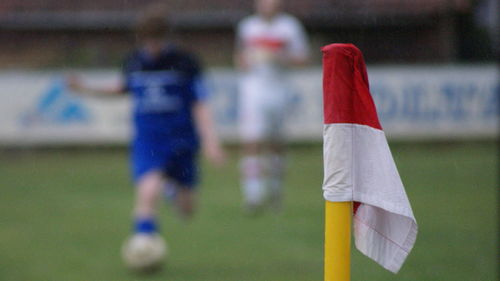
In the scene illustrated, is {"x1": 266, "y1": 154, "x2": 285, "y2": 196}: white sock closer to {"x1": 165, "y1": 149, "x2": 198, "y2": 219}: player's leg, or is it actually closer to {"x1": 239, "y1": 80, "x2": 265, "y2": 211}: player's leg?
{"x1": 239, "y1": 80, "x2": 265, "y2": 211}: player's leg

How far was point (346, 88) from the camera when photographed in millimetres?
2439

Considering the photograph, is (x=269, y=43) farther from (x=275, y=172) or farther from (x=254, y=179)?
(x=254, y=179)

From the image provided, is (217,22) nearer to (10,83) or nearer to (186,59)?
(10,83)

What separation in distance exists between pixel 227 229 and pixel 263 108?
6.70 feet

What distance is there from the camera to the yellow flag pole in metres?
2.38

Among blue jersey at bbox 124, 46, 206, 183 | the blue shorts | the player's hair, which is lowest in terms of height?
the blue shorts

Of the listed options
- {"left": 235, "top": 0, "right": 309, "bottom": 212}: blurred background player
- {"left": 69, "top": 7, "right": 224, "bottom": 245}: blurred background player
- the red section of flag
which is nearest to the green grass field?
{"left": 235, "top": 0, "right": 309, "bottom": 212}: blurred background player

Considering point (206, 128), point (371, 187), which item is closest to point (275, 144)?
point (206, 128)

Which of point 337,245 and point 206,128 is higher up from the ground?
point 337,245

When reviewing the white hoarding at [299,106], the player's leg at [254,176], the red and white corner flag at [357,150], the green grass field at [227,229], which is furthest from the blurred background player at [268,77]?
the red and white corner flag at [357,150]

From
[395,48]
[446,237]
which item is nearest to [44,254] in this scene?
[446,237]

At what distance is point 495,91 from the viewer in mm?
16453

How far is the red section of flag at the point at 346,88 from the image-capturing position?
7.91ft

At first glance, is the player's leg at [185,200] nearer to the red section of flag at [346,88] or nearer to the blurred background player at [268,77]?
the blurred background player at [268,77]
